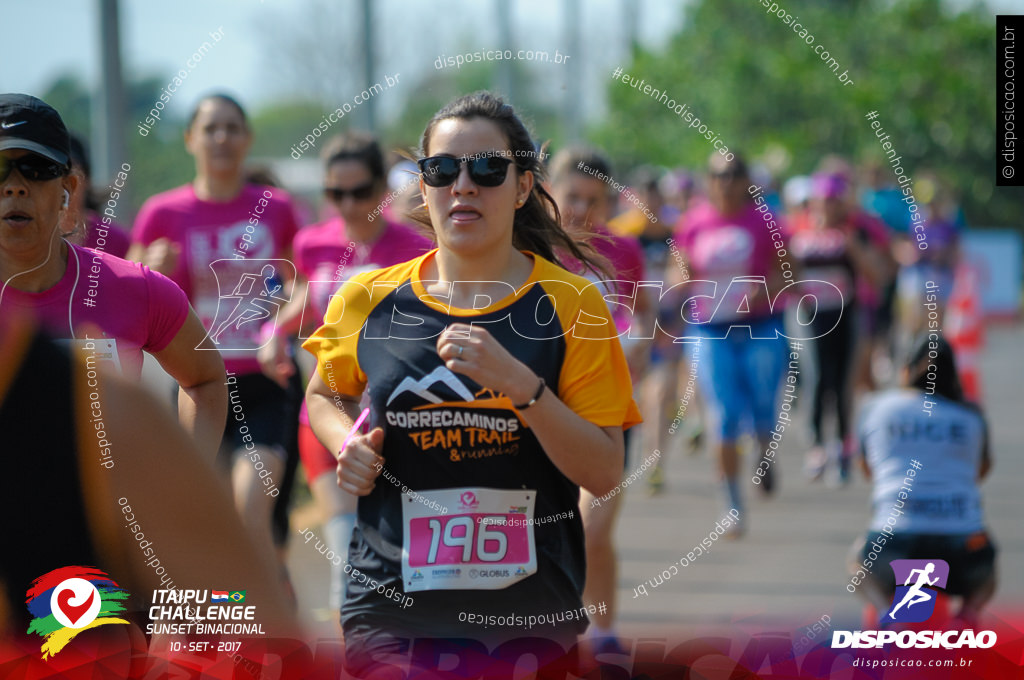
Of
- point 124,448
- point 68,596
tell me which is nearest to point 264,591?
point 124,448

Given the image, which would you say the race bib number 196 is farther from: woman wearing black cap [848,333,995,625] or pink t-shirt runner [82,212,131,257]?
pink t-shirt runner [82,212,131,257]

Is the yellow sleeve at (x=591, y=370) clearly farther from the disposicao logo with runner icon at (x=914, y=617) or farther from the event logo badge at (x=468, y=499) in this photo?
the disposicao logo with runner icon at (x=914, y=617)

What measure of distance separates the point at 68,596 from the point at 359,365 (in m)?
1.03

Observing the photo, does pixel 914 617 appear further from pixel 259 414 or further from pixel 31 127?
pixel 31 127

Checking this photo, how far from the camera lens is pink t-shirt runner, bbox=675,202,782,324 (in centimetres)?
778

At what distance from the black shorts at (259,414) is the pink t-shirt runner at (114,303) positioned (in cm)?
183

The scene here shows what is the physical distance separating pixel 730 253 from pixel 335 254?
10.9 feet

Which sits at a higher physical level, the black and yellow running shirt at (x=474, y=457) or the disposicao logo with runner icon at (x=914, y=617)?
the black and yellow running shirt at (x=474, y=457)

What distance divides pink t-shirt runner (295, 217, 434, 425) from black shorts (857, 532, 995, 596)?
75.2 inches

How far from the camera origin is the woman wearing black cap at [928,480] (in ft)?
14.8

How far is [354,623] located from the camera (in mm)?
3057

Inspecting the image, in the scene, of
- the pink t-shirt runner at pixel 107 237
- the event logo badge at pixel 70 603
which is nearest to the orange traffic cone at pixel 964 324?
the pink t-shirt runner at pixel 107 237

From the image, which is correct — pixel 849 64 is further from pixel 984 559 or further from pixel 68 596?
pixel 68 596

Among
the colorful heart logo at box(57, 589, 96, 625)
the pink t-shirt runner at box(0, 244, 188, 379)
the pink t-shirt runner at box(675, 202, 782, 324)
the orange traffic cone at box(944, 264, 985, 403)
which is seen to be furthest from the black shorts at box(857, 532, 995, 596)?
the orange traffic cone at box(944, 264, 985, 403)
